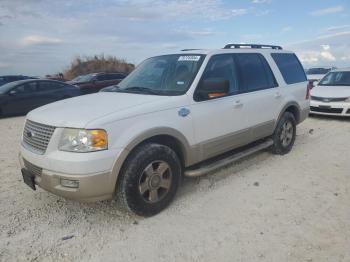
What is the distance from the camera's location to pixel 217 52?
4.62m

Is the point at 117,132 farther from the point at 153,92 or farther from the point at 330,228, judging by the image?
the point at 330,228

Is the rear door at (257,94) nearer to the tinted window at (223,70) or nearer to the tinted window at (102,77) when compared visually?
the tinted window at (223,70)

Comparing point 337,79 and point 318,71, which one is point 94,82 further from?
point 318,71

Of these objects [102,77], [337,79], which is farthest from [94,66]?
[337,79]

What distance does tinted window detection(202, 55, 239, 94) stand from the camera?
4395 mm

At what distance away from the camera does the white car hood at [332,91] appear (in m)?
9.30

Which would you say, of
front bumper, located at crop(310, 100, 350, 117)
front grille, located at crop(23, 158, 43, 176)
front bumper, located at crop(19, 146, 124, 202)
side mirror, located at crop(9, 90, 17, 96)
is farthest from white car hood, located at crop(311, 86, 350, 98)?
side mirror, located at crop(9, 90, 17, 96)

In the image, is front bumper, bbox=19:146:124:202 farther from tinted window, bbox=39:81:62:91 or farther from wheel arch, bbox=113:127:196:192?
tinted window, bbox=39:81:62:91

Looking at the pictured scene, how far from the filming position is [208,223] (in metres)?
3.62

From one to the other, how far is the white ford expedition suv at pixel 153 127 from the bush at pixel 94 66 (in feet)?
91.1

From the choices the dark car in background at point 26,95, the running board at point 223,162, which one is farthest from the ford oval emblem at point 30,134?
the dark car in background at point 26,95

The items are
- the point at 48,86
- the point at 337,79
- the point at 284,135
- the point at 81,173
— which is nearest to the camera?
the point at 81,173

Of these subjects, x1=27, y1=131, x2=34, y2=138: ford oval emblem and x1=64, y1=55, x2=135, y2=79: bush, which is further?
x1=64, y1=55, x2=135, y2=79: bush

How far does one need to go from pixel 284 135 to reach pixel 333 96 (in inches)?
167
